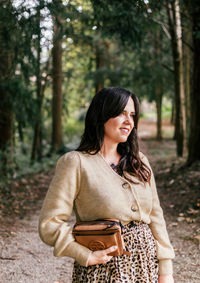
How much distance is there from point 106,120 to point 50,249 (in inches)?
145

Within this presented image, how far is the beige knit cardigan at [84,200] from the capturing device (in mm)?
1893

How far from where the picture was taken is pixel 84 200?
200cm

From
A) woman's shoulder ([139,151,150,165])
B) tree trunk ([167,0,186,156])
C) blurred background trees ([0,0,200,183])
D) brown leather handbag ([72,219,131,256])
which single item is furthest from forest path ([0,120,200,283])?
tree trunk ([167,0,186,156])

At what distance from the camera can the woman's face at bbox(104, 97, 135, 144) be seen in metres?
2.16

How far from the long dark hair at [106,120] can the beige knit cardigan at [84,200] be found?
0.09m

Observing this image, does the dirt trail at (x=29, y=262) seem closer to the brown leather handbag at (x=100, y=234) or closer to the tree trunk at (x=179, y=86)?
the brown leather handbag at (x=100, y=234)

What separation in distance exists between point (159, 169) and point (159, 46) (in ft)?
28.7

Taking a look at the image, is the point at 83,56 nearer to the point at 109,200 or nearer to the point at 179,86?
the point at 179,86

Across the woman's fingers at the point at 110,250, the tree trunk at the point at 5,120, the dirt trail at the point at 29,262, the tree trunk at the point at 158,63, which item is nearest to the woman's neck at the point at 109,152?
the woman's fingers at the point at 110,250

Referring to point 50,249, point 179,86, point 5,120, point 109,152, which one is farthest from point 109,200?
point 179,86

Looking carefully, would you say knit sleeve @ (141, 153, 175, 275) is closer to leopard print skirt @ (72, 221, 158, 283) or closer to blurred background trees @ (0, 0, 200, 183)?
leopard print skirt @ (72, 221, 158, 283)

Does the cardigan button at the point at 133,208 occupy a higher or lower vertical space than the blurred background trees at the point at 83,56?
lower

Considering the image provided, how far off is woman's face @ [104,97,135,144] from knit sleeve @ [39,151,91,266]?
0.29 m

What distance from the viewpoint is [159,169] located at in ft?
35.5
